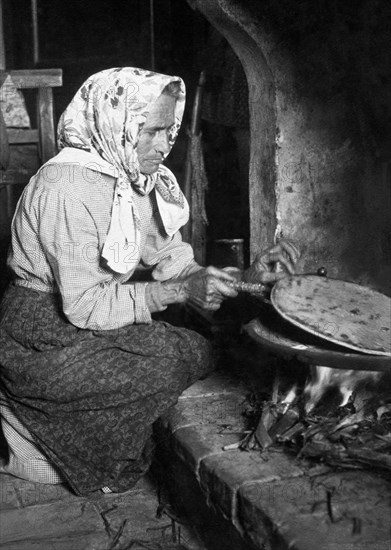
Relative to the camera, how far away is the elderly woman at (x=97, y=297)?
2.41 m

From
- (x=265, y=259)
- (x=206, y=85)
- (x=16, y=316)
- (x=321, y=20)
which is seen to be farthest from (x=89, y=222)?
(x=206, y=85)

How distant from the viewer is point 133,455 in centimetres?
254

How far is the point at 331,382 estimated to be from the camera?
2.32 metres

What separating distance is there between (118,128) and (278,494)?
1253mm

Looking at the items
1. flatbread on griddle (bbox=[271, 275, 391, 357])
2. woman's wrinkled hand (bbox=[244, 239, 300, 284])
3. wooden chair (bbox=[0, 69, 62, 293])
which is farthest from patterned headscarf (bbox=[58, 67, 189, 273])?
wooden chair (bbox=[0, 69, 62, 293])

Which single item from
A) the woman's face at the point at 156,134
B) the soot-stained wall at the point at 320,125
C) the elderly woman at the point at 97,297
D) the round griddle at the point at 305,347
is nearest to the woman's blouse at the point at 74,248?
the elderly woman at the point at 97,297

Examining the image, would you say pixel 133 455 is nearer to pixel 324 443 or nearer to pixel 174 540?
pixel 174 540

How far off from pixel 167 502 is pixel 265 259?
0.92m

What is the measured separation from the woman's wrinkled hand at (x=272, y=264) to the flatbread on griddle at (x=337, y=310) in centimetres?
17

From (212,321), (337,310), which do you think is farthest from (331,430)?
(212,321)

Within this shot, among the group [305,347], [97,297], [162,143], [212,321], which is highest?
[162,143]

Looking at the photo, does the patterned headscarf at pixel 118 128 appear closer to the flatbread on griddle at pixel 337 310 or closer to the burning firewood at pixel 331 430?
the flatbread on griddle at pixel 337 310

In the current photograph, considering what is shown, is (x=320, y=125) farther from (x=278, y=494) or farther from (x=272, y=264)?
(x=278, y=494)

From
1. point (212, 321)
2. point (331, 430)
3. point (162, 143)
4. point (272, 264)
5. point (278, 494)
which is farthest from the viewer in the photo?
point (212, 321)
